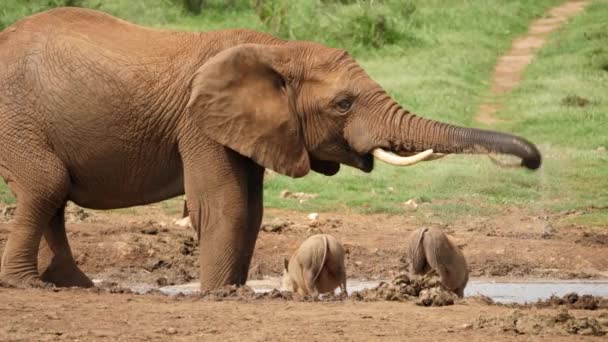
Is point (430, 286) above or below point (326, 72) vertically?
below

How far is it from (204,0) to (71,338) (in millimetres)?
22210

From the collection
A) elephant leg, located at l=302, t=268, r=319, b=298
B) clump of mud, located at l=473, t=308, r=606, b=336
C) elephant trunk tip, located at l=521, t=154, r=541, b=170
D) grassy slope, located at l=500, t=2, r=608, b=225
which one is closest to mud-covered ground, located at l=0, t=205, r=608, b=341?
clump of mud, located at l=473, t=308, r=606, b=336

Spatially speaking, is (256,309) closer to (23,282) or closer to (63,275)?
(23,282)

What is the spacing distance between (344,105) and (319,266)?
6.38 feet

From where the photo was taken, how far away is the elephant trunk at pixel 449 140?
8523 millimetres

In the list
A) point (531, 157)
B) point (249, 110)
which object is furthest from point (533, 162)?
point (249, 110)

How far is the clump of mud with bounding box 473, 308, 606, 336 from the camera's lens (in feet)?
26.4

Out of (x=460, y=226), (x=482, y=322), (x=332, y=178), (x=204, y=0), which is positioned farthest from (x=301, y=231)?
(x=204, y=0)

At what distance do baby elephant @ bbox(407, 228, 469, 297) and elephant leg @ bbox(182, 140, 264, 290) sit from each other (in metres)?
1.97

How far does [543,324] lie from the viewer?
8109mm

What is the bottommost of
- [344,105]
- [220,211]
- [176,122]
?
[220,211]

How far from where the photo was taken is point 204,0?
96.7 ft

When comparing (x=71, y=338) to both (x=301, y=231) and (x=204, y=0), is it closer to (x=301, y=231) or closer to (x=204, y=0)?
(x=301, y=231)

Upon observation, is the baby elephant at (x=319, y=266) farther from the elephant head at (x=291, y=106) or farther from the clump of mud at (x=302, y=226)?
the clump of mud at (x=302, y=226)
